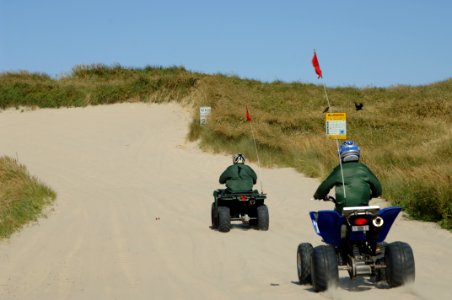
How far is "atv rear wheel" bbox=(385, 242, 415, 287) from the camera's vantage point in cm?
767

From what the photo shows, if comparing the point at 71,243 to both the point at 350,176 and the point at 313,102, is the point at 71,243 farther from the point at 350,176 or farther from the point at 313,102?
the point at 313,102

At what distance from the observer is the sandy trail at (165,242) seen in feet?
28.3

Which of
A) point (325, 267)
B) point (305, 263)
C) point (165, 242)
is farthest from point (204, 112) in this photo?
point (325, 267)

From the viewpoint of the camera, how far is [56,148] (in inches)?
1284

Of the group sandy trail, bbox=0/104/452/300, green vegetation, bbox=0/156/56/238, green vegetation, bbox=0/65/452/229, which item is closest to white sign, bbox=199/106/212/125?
green vegetation, bbox=0/65/452/229

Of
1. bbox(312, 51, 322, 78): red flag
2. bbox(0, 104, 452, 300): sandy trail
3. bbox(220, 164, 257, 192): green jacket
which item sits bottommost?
bbox(0, 104, 452, 300): sandy trail

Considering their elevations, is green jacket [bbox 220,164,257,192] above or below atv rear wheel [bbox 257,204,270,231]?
above

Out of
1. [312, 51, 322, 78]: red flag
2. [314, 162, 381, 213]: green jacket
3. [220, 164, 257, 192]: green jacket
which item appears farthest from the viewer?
[220, 164, 257, 192]: green jacket

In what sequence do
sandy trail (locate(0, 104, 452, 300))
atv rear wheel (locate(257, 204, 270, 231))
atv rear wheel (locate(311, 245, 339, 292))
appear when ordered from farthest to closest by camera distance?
atv rear wheel (locate(257, 204, 270, 231)) → sandy trail (locate(0, 104, 452, 300)) → atv rear wheel (locate(311, 245, 339, 292))

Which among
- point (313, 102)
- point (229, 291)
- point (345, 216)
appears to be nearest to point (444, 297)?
point (345, 216)

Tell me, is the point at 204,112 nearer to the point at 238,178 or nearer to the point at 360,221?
the point at 238,178

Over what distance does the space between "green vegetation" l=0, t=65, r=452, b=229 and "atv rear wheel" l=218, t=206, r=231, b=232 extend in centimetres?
398

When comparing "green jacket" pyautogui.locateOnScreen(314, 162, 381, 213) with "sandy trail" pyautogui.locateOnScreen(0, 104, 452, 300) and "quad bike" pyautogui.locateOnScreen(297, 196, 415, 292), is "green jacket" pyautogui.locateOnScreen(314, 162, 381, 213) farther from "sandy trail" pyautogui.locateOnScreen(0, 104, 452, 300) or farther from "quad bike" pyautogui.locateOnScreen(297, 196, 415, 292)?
"sandy trail" pyautogui.locateOnScreen(0, 104, 452, 300)

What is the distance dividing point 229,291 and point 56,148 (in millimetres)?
25496
